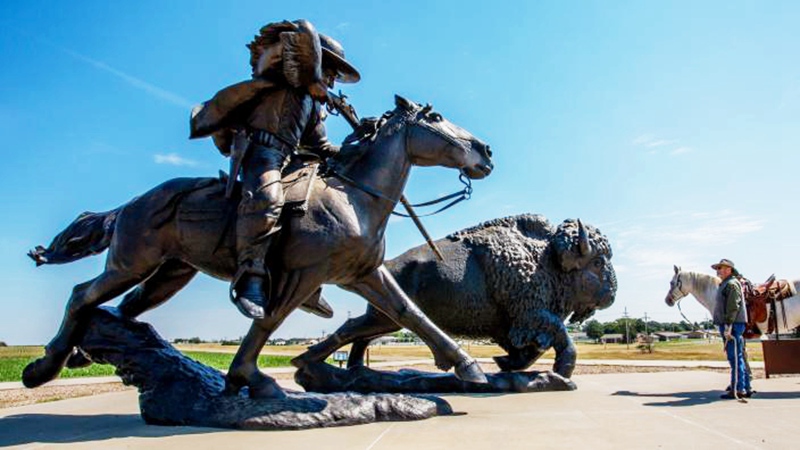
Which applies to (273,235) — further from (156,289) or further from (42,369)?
(42,369)

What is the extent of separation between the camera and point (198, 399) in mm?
4047

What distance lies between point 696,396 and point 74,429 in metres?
5.66

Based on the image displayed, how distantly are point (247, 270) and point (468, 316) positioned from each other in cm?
376

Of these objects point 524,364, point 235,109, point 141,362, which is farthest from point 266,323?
point 524,364

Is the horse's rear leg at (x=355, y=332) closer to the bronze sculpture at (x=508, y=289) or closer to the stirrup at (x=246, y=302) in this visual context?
the bronze sculpture at (x=508, y=289)

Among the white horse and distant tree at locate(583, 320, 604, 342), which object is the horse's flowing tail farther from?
distant tree at locate(583, 320, 604, 342)

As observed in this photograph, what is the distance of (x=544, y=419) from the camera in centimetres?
415

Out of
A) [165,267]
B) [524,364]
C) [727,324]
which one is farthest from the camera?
[524,364]

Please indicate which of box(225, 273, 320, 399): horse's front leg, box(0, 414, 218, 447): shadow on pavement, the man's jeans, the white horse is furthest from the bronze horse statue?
the white horse

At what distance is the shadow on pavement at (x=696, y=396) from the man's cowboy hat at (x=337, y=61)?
3898 mm

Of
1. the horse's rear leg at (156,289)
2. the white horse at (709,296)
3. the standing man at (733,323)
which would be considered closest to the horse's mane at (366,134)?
the horse's rear leg at (156,289)

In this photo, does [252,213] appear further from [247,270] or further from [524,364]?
[524,364]

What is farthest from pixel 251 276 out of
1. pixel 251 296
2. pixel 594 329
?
pixel 594 329

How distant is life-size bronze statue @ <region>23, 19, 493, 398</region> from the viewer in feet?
13.6
